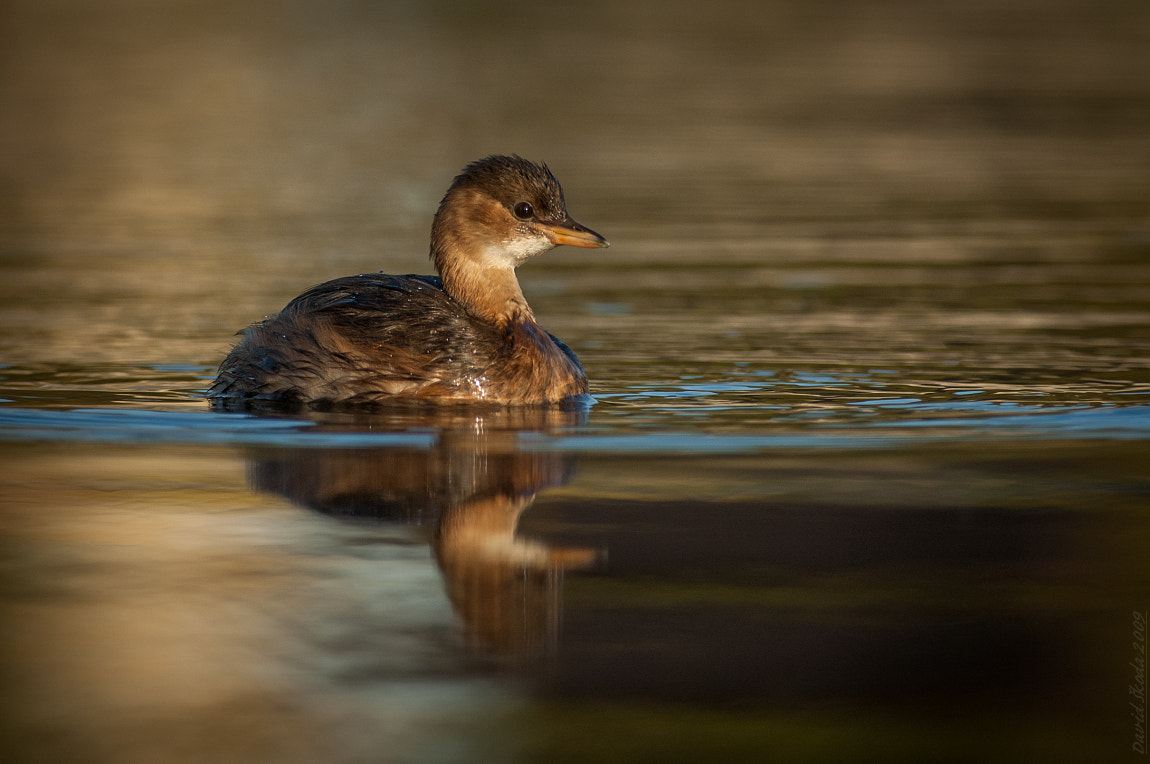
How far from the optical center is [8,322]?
486 inches

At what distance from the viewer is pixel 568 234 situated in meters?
10.2

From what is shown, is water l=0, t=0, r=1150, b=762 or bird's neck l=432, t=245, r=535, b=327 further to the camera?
bird's neck l=432, t=245, r=535, b=327

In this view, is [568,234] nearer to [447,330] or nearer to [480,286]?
[480,286]

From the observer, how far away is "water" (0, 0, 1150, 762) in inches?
198

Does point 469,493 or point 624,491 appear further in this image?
point 624,491

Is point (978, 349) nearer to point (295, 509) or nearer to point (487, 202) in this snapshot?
point (487, 202)

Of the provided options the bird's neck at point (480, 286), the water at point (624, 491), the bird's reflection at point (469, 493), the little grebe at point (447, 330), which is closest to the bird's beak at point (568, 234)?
the little grebe at point (447, 330)

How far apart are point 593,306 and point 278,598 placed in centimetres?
771

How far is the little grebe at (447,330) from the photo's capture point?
379 inches

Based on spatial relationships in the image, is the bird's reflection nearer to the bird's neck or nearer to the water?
the water

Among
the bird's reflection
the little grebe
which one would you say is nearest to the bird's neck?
the little grebe

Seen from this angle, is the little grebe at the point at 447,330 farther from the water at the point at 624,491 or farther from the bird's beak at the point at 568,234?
→ the water at the point at 624,491

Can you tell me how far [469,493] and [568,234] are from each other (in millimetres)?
3217

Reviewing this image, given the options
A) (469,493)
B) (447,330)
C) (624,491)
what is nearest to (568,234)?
(447,330)
